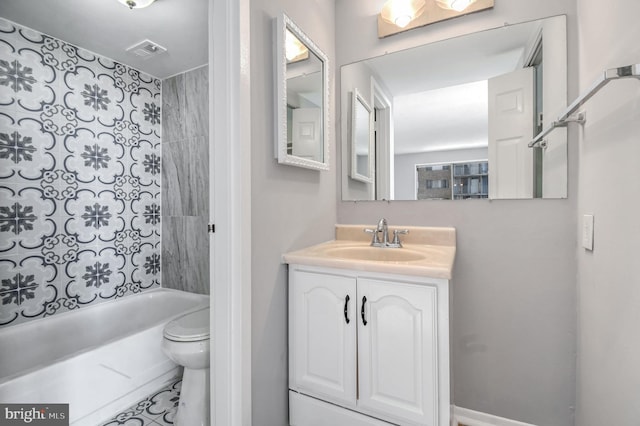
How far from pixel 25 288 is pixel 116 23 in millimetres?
1797

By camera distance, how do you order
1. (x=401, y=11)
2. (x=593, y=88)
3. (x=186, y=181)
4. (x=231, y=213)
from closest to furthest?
(x=593, y=88) → (x=231, y=213) → (x=401, y=11) → (x=186, y=181)

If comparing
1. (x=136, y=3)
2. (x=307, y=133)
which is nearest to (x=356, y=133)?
(x=307, y=133)

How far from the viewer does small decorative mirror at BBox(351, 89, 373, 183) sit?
1.74 metres

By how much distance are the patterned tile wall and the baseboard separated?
8.23 feet

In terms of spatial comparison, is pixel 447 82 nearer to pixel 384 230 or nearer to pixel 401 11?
pixel 401 11

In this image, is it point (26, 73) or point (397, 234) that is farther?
point (26, 73)

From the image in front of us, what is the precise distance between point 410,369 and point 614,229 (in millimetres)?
831

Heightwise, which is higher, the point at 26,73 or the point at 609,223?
the point at 26,73

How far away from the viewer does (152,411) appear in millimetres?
1601

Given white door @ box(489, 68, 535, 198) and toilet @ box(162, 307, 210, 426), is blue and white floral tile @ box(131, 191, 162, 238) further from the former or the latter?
white door @ box(489, 68, 535, 198)

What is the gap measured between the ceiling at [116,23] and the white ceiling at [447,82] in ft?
3.88

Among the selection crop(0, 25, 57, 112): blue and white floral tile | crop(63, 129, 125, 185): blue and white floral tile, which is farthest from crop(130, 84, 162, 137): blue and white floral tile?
Result: crop(0, 25, 57, 112): blue and white floral tile

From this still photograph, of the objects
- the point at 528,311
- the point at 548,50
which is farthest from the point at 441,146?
the point at 528,311

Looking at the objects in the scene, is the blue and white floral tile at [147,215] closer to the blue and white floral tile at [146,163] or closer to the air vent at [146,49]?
the blue and white floral tile at [146,163]
